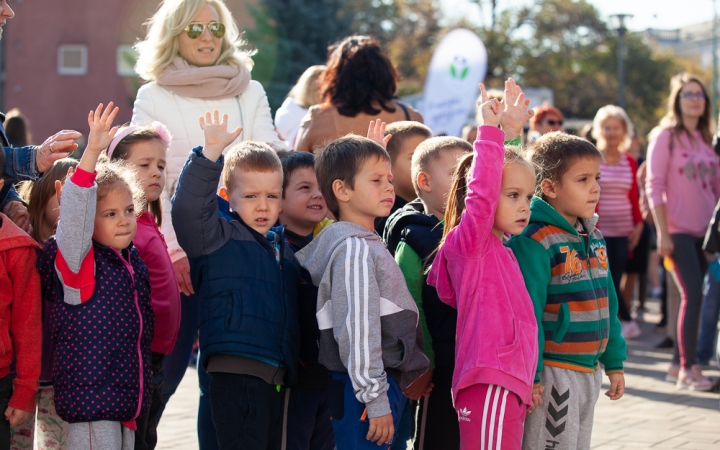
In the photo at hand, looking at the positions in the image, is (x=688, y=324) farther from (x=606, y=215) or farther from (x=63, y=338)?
(x=63, y=338)

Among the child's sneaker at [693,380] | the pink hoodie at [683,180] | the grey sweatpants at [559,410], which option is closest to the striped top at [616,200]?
the pink hoodie at [683,180]

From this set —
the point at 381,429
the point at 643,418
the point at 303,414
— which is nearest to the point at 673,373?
the point at 643,418

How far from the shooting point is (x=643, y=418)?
587cm

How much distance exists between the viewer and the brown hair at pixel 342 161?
364 cm

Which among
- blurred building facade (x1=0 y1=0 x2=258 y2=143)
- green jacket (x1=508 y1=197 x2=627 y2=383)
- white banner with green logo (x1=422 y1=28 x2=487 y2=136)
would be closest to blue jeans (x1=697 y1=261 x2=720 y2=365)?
green jacket (x1=508 y1=197 x2=627 y2=383)

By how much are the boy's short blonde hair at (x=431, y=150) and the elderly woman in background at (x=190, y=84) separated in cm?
87

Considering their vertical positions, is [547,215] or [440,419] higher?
[547,215]

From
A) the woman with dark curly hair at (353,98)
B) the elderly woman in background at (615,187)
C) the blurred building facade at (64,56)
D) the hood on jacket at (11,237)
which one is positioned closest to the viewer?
the hood on jacket at (11,237)

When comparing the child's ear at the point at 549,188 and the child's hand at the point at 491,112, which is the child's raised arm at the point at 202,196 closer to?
the child's hand at the point at 491,112

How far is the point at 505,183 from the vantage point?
139 inches

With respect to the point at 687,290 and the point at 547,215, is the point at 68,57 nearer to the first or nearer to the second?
the point at 687,290

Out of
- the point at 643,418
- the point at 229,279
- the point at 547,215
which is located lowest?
the point at 643,418

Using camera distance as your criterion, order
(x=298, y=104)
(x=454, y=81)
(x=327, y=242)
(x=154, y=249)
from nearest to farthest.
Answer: (x=327, y=242)
(x=154, y=249)
(x=298, y=104)
(x=454, y=81)

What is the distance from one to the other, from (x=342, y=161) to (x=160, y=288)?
105cm
